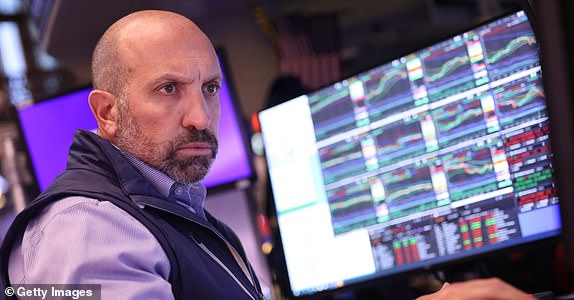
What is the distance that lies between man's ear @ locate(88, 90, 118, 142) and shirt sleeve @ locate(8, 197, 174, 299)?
281 mm

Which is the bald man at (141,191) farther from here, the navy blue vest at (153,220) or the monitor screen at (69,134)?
the monitor screen at (69,134)

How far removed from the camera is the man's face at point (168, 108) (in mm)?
1350

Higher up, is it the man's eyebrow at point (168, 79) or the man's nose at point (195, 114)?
the man's eyebrow at point (168, 79)

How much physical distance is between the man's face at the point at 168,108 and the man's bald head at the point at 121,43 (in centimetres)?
2

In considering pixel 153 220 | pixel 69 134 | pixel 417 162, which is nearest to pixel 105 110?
pixel 153 220

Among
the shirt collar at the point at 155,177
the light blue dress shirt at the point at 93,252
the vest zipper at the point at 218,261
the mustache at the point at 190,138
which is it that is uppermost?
the mustache at the point at 190,138

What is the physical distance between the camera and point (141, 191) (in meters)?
1.28

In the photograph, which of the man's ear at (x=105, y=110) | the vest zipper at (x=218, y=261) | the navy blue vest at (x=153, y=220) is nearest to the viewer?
the navy blue vest at (x=153, y=220)

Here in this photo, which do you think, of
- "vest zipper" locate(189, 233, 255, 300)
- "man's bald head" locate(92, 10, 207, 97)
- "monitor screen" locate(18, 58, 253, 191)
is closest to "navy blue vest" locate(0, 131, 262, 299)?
"vest zipper" locate(189, 233, 255, 300)

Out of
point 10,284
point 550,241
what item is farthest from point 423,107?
point 10,284

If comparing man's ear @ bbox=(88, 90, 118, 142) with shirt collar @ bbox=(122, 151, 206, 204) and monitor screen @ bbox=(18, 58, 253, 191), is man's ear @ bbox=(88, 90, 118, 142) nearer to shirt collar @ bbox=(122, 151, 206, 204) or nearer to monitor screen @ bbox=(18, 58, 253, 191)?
shirt collar @ bbox=(122, 151, 206, 204)

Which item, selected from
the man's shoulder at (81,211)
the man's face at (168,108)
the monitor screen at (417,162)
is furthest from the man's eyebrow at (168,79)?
the monitor screen at (417,162)

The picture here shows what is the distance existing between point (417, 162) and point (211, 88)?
0.49m

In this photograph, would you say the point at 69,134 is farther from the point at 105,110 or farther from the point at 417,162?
the point at 417,162
